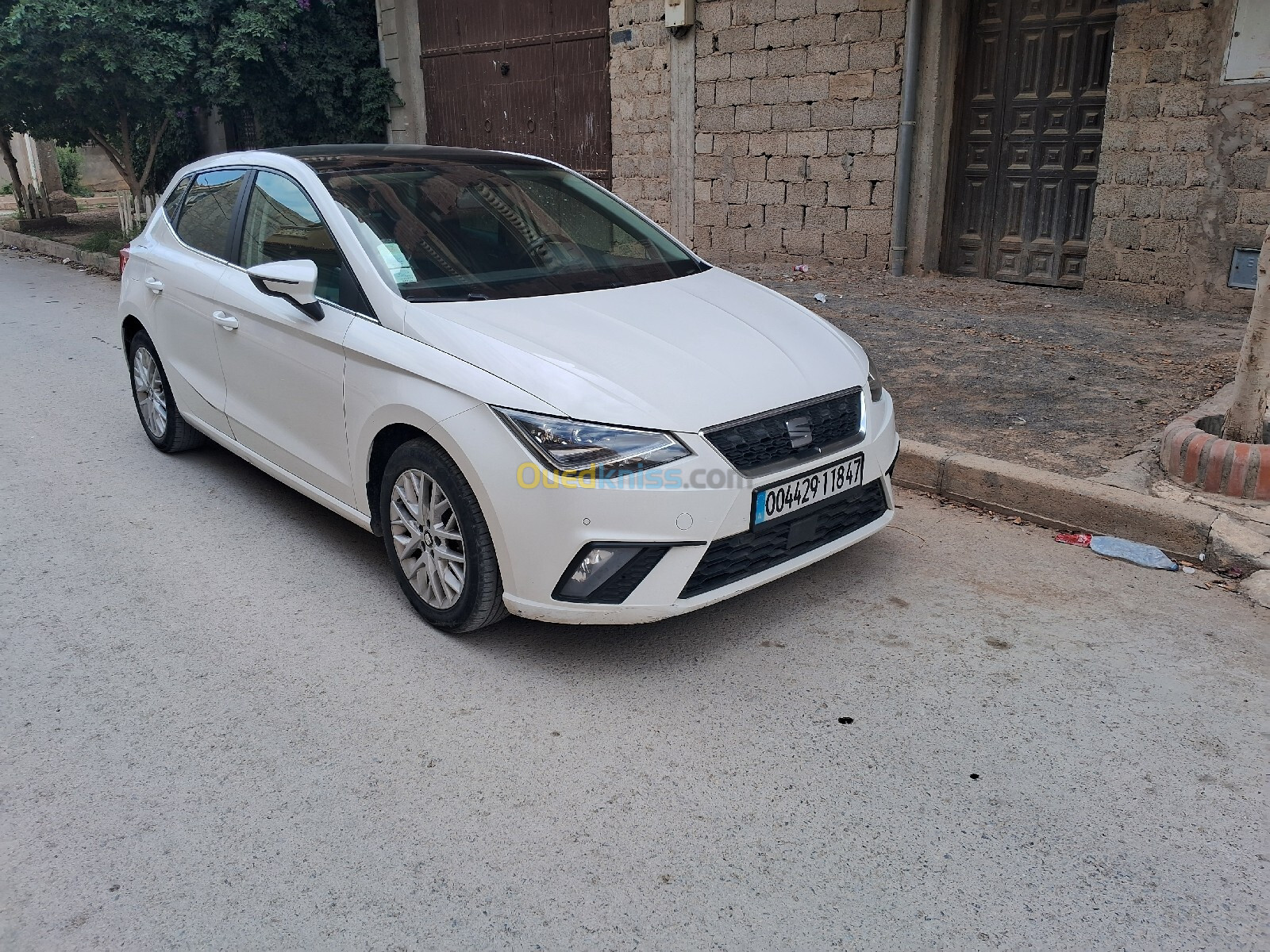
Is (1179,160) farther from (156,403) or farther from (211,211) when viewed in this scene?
(156,403)

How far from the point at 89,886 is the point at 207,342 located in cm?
285

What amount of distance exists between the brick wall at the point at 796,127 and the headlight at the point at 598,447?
7465mm

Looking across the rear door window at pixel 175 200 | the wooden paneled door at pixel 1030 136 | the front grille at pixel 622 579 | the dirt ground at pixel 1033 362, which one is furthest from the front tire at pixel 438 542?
the wooden paneled door at pixel 1030 136

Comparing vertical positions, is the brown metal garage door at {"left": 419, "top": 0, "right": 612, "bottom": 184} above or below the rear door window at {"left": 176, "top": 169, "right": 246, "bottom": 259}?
above

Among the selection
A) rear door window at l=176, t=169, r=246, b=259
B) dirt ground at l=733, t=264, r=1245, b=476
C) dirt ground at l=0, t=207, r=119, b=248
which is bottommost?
dirt ground at l=733, t=264, r=1245, b=476

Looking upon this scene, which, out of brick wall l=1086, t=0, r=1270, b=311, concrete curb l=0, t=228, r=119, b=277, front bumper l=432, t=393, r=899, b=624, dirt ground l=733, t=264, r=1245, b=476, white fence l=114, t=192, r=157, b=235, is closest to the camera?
front bumper l=432, t=393, r=899, b=624

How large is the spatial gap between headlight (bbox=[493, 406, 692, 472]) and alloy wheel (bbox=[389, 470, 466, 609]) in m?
0.48

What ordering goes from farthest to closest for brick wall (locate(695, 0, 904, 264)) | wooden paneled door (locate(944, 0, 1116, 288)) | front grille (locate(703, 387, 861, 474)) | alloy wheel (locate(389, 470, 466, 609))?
brick wall (locate(695, 0, 904, 264)) → wooden paneled door (locate(944, 0, 1116, 288)) → alloy wheel (locate(389, 470, 466, 609)) → front grille (locate(703, 387, 861, 474))

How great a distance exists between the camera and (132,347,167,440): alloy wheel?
551 cm

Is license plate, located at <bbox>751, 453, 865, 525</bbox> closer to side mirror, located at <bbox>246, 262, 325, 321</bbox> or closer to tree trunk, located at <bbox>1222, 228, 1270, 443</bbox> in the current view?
side mirror, located at <bbox>246, 262, 325, 321</bbox>

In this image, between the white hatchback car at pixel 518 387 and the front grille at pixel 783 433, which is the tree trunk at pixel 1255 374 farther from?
the front grille at pixel 783 433

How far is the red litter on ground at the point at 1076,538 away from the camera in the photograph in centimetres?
438

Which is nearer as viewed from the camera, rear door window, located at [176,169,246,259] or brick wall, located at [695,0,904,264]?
rear door window, located at [176,169,246,259]

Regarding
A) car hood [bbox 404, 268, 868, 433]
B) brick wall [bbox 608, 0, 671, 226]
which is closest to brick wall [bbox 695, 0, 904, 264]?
brick wall [bbox 608, 0, 671, 226]
